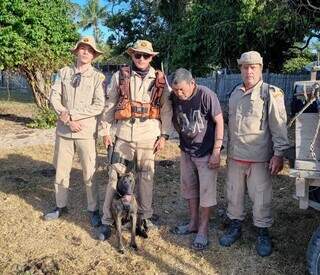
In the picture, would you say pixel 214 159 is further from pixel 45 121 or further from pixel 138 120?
pixel 45 121

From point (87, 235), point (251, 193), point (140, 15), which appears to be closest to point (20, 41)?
point (87, 235)

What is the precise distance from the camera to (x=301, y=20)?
1500cm

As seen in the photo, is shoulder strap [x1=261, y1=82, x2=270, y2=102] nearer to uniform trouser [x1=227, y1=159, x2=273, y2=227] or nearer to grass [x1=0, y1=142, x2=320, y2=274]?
uniform trouser [x1=227, y1=159, x2=273, y2=227]

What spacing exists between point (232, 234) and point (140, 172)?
116cm

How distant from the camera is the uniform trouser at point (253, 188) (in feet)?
14.6

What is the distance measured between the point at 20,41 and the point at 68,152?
7.45 meters

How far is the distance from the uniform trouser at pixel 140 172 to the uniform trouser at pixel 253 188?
85 cm

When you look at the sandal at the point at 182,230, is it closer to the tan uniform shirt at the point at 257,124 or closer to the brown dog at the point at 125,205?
the brown dog at the point at 125,205

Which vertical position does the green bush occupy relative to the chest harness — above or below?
below

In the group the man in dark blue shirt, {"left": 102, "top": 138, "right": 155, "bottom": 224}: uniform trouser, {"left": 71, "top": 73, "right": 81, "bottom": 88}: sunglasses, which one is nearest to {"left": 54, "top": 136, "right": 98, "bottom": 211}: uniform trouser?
{"left": 102, "top": 138, "right": 155, "bottom": 224}: uniform trouser

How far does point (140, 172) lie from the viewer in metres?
4.91

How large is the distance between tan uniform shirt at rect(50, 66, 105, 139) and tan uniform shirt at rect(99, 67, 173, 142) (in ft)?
0.61

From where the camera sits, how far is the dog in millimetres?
4504

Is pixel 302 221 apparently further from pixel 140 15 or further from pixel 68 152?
pixel 140 15
